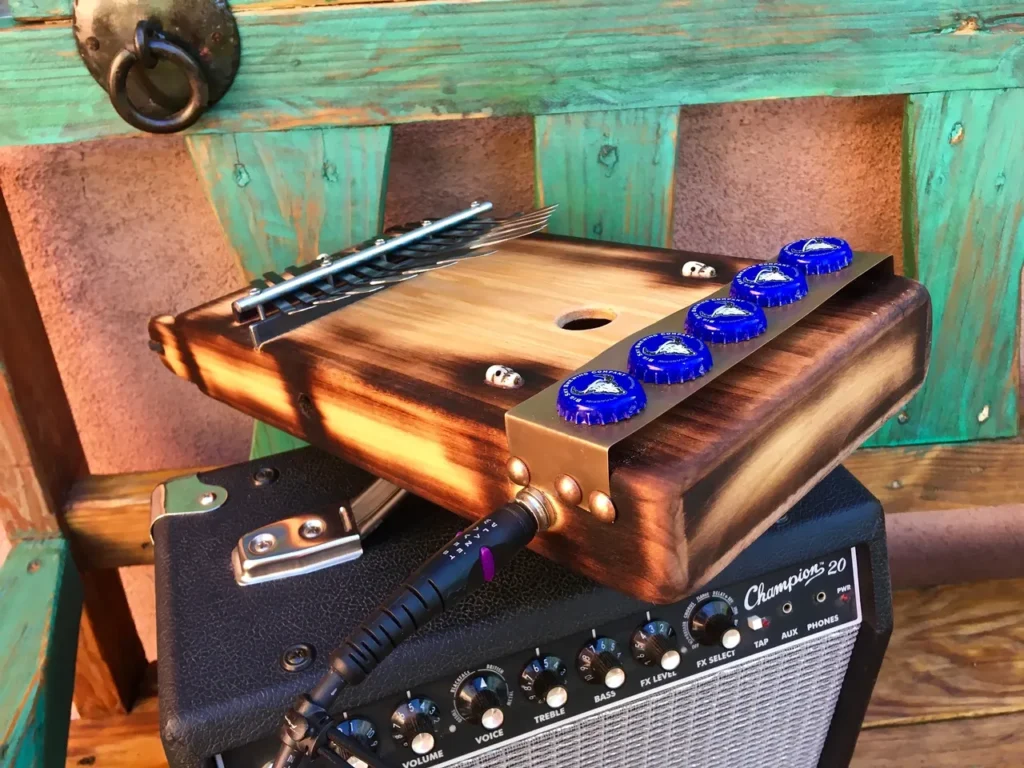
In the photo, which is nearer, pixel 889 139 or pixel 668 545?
pixel 668 545

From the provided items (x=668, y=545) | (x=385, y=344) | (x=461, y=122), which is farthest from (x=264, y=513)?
(x=461, y=122)

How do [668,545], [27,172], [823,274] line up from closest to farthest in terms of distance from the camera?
[668,545], [823,274], [27,172]

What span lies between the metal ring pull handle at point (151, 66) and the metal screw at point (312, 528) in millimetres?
364

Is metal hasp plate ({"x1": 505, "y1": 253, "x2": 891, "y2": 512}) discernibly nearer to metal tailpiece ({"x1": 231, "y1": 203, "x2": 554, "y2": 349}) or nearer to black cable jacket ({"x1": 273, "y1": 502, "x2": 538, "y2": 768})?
→ black cable jacket ({"x1": 273, "y1": 502, "x2": 538, "y2": 768})

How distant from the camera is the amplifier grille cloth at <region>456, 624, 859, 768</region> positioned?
1.72 feet

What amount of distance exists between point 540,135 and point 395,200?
0.62ft

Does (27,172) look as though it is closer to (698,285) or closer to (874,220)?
(698,285)

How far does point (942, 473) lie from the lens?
0.89m

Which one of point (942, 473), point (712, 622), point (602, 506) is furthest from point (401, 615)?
point (942, 473)

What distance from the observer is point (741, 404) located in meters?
0.43

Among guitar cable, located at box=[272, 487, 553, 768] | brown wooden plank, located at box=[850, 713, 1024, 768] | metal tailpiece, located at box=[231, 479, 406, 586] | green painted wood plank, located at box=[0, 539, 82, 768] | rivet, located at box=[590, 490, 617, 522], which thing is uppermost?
rivet, located at box=[590, 490, 617, 522]

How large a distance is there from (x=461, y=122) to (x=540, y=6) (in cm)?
16

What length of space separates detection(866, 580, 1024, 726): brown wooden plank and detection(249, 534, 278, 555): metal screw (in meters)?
0.62

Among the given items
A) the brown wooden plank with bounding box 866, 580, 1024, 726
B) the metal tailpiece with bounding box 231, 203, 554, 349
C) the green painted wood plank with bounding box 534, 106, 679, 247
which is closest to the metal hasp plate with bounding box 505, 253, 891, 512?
the metal tailpiece with bounding box 231, 203, 554, 349
